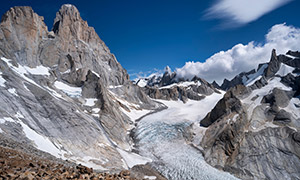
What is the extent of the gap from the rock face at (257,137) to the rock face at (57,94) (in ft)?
68.9

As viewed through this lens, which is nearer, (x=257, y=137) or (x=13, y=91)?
(x=13, y=91)

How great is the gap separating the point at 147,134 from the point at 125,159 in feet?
57.9

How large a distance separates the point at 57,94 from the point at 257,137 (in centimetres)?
4616

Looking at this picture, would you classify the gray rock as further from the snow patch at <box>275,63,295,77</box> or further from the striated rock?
the striated rock

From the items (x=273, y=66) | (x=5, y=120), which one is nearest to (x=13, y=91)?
(x=5, y=120)

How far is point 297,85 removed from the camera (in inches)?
2232

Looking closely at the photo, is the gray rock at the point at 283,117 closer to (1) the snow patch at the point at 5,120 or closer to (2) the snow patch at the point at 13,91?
(1) the snow patch at the point at 5,120

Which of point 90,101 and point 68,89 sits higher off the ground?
point 68,89

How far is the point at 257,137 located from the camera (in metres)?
39.7

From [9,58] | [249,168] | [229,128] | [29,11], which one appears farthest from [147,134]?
[29,11]

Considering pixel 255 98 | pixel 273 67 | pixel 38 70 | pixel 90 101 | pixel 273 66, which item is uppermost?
pixel 273 66

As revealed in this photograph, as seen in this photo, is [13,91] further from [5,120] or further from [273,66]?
[273,66]

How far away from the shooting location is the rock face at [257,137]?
34.6 metres

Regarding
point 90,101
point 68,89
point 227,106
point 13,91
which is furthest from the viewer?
point 68,89
